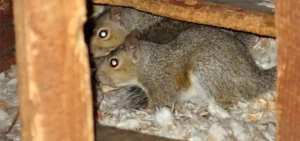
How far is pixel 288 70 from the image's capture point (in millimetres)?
2633

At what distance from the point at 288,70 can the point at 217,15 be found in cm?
119

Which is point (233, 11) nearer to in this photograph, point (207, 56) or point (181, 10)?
point (181, 10)

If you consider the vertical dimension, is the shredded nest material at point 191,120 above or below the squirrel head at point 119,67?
below

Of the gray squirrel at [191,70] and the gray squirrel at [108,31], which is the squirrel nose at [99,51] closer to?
Result: the gray squirrel at [108,31]

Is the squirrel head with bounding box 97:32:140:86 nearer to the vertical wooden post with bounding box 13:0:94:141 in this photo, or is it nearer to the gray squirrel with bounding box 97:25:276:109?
the gray squirrel with bounding box 97:25:276:109

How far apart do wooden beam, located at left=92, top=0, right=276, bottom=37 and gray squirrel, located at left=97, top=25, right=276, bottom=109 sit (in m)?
0.42

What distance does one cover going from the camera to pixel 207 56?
4320 mm

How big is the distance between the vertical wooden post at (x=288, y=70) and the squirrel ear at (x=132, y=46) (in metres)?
1.80

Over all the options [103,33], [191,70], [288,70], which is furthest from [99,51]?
[288,70]

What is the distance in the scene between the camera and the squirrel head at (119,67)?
4512 millimetres

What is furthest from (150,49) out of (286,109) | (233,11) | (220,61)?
(286,109)

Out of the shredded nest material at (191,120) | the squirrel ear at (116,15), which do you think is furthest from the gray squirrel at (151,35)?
the shredded nest material at (191,120)

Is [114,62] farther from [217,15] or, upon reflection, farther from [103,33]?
[217,15]

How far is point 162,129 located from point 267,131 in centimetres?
57
